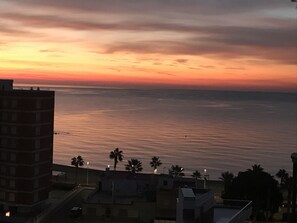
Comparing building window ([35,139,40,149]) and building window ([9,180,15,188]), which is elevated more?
building window ([35,139,40,149])

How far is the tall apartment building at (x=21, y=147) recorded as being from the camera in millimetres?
75625

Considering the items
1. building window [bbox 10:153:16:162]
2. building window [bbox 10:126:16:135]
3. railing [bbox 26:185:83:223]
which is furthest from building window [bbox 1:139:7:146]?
railing [bbox 26:185:83:223]

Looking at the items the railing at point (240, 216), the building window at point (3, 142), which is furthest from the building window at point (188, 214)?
the building window at point (3, 142)

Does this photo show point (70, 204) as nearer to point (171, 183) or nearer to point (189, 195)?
point (171, 183)

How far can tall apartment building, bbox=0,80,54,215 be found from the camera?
248ft

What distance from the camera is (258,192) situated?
75000 mm

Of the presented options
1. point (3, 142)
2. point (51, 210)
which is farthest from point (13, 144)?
point (51, 210)

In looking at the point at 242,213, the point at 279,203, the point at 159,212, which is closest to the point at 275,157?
the point at 279,203

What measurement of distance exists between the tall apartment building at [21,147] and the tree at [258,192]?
31327 millimetres

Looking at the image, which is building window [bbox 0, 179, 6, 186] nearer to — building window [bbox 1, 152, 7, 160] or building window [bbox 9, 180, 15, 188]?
building window [bbox 9, 180, 15, 188]

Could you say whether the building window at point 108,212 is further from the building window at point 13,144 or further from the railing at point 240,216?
the railing at point 240,216

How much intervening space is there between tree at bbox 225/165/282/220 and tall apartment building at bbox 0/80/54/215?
3133cm

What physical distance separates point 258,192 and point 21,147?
125 ft

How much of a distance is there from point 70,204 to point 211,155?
331 feet
